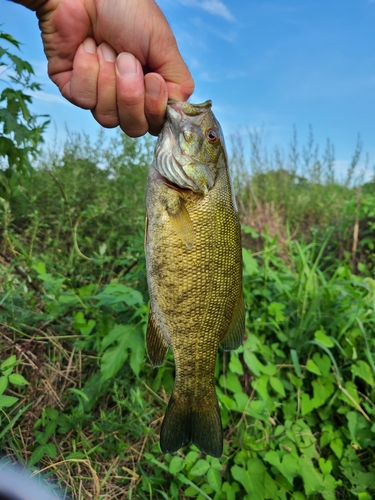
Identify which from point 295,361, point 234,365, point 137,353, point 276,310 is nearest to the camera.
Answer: point 137,353

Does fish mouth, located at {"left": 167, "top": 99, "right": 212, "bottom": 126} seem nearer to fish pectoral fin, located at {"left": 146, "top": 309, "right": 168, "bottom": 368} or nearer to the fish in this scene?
the fish

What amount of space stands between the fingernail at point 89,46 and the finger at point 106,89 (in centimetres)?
3

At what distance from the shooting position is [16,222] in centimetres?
376

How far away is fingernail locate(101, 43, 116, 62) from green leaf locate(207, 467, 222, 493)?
80.8 inches

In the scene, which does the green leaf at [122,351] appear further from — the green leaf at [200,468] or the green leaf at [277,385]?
the green leaf at [277,385]

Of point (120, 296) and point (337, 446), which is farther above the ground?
point (120, 296)

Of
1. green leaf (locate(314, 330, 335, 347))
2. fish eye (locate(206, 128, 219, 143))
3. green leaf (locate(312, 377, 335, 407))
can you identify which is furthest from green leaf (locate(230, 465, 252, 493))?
fish eye (locate(206, 128, 219, 143))

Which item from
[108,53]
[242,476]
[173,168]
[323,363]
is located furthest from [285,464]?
[108,53]

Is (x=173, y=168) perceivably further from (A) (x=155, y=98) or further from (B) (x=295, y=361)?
(B) (x=295, y=361)

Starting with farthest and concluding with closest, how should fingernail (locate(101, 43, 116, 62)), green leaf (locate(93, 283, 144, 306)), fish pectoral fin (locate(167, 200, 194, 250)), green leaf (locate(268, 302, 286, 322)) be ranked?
1. green leaf (locate(268, 302, 286, 322))
2. green leaf (locate(93, 283, 144, 306))
3. fingernail (locate(101, 43, 116, 62))
4. fish pectoral fin (locate(167, 200, 194, 250))

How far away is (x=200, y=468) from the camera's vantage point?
2.00 m

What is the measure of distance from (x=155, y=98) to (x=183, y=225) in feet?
1.75

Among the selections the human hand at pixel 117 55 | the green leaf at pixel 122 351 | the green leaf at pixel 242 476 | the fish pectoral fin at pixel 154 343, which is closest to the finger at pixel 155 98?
the human hand at pixel 117 55

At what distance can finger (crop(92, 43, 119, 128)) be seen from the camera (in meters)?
1.60
